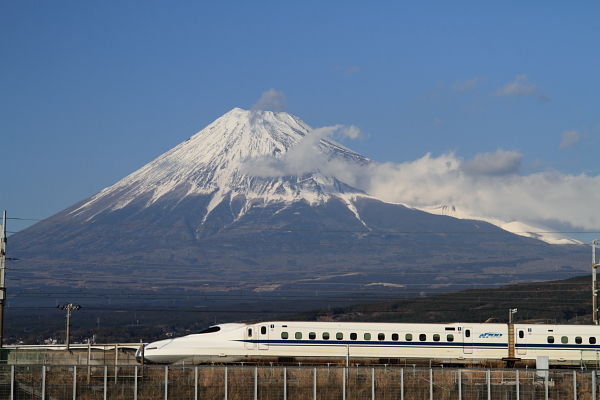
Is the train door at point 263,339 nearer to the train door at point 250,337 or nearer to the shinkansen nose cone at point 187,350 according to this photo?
the train door at point 250,337

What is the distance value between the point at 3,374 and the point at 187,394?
8208 millimetres

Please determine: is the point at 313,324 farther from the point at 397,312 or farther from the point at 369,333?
the point at 397,312

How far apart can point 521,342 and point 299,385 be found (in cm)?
3000

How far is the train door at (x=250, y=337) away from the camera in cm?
6116

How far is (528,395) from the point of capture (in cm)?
3862

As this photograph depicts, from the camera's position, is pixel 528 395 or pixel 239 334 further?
pixel 239 334

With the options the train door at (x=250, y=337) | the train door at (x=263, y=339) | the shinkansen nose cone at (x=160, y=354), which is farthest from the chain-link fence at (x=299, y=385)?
the train door at (x=263, y=339)

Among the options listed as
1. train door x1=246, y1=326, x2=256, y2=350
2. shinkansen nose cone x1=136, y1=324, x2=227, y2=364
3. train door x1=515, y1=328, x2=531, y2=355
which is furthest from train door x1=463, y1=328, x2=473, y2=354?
shinkansen nose cone x1=136, y1=324, x2=227, y2=364

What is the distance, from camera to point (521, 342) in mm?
63531

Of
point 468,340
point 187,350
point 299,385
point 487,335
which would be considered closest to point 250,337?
point 187,350

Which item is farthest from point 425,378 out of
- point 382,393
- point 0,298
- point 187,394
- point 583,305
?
point 583,305

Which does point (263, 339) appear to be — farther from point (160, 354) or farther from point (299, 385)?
point (299, 385)

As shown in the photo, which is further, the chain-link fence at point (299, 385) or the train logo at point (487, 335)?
the train logo at point (487, 335)

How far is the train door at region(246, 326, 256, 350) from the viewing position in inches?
2408
